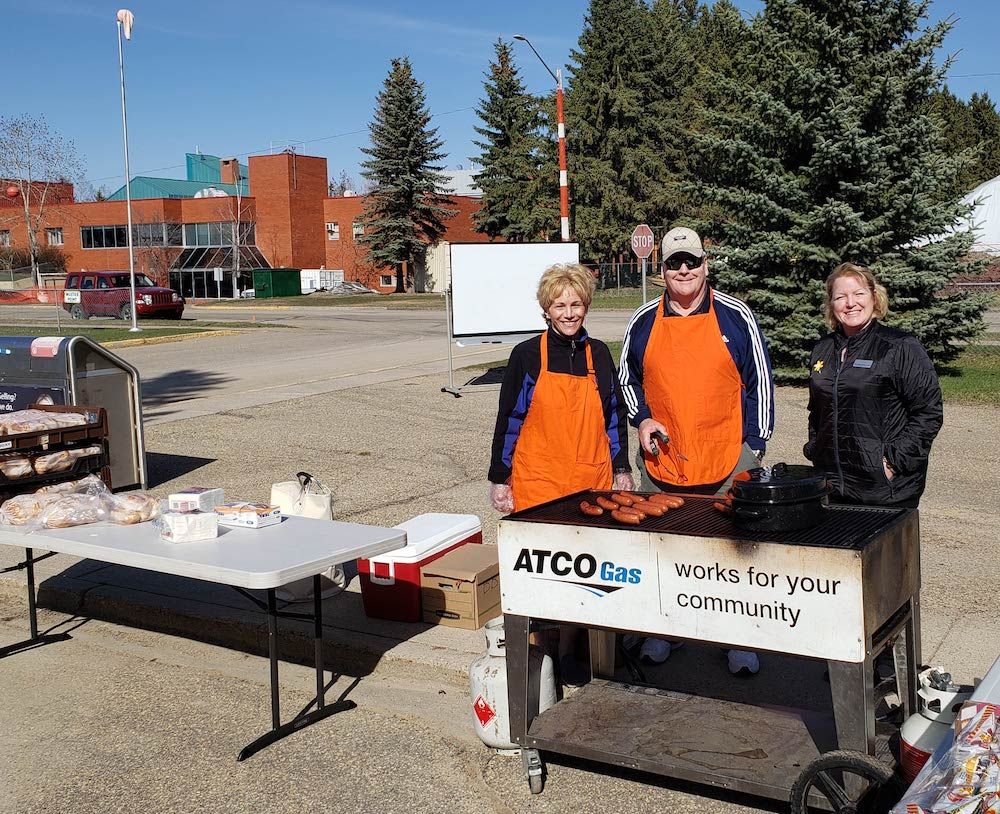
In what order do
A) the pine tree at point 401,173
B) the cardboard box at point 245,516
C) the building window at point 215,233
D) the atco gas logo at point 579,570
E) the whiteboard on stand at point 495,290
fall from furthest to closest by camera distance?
1. the building window at point 215,233
2. the pine tree at point 401,173
3. the whiteboard on stand at point 495,290
4. the cardboard box at point 245,516
5. the atco gas logo at point 579,570

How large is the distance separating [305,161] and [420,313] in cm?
3459

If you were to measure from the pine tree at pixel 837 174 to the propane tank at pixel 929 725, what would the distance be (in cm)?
1236

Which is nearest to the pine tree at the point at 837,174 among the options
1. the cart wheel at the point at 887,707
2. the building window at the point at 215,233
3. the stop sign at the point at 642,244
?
the cart wheel at the point at 887,707

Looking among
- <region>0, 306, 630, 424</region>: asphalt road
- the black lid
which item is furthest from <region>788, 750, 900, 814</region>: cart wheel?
<region>0, 306, 630, 424</region>: asphalt road

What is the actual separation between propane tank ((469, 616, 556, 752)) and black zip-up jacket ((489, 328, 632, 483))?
86cm

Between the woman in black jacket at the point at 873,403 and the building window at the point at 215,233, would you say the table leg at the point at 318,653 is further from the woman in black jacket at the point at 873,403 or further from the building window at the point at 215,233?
Answer: the building window at the point at 215,233

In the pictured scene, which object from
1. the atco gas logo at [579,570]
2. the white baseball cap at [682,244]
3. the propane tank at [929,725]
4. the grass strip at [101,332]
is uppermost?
the white baseball cap at [682,244]

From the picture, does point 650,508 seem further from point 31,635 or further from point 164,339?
point 164,339

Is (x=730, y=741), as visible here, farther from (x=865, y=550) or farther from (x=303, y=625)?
(x=303, y=625)

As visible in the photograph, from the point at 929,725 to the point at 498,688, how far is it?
1653mm

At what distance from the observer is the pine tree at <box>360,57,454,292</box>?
60.5m

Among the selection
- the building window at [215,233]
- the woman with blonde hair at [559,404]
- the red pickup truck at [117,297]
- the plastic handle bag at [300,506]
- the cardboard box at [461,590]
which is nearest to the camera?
the woman with blonde hair at [559,404]

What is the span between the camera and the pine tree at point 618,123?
52094 mm

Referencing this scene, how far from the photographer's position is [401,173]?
6072 cm
